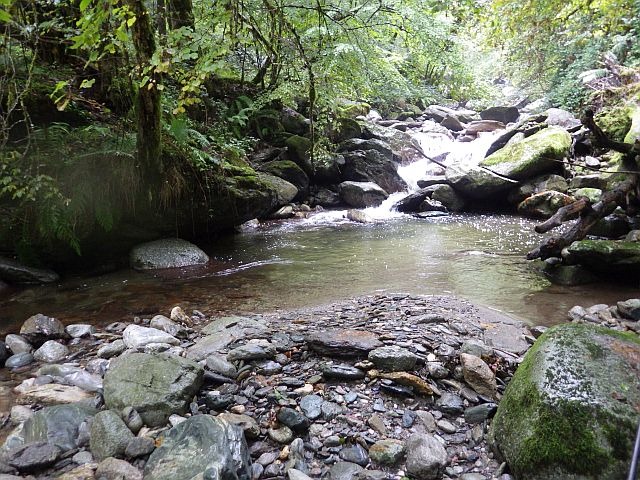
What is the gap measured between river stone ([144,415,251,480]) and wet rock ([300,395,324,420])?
16.5 inches

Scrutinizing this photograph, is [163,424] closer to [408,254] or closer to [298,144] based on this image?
[408,254]

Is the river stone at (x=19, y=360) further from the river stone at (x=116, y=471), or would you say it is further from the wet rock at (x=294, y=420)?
the wet rock at (x=294, y=420)

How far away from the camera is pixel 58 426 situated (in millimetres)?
2037

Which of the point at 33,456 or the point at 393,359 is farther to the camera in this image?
the point at 393,359

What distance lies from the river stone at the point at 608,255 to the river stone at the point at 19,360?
602 cm

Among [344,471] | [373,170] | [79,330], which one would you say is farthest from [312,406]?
[373,170]

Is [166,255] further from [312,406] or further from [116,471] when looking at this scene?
[116,471]

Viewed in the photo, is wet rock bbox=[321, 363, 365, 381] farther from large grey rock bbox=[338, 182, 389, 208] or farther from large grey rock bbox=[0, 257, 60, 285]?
large grey rock bbox=[338, 182, 389, 208]

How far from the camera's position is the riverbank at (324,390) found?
1.92 metres

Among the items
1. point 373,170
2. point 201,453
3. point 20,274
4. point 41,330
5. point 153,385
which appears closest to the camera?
point 201,453

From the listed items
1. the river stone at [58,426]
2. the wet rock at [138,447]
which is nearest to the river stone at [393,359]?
the wet rock at [138,447]

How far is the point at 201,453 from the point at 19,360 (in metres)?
2.18

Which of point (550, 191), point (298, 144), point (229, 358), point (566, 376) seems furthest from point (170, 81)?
point (550, 191)

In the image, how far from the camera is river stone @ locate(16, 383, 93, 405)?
2.44m
